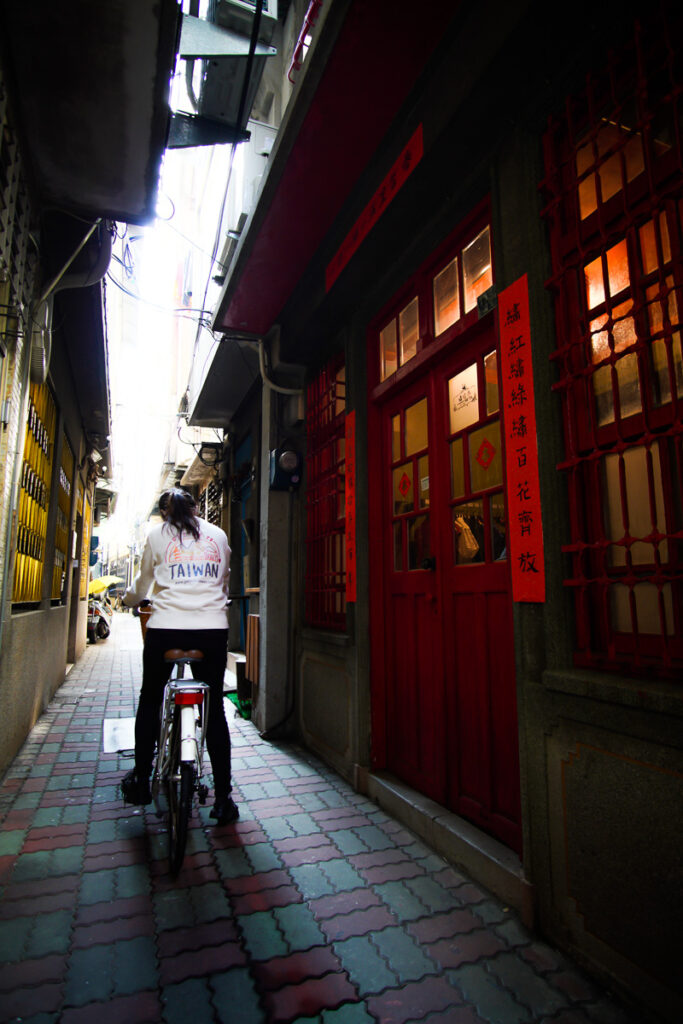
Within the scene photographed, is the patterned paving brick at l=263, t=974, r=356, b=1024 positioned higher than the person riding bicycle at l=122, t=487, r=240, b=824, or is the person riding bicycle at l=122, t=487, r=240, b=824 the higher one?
the person riding bicycle at l=122, t=487, r=240, b=824

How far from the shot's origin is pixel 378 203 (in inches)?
143

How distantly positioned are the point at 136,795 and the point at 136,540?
149 ft

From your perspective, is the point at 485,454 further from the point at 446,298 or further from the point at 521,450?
the point at 446,298

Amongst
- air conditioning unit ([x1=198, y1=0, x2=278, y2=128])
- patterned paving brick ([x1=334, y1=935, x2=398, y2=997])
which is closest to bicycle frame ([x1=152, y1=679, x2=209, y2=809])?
patterned paving brick ([x1=334, y1=935, x2=398, y2=997])

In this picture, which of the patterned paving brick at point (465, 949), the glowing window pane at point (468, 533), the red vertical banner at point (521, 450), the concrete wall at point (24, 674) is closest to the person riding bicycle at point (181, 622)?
the concrete wall at point (24, 674)

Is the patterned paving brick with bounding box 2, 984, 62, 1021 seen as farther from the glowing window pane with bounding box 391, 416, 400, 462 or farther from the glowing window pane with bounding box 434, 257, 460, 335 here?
the glowing window pane with bounding box 434, 257, 460, 335

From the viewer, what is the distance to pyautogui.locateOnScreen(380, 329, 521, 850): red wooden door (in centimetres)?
304

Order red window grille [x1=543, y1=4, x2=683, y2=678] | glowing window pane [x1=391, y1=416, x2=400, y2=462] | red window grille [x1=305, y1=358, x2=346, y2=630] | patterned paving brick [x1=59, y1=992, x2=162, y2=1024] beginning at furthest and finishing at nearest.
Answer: red window grille [x1=305, y1=358, x2=346, y2=630] → glowing window pane [x1=391, y1=416, x2=400, y2=462] → red window grille [x1=543, y1=4, x2=683, y2=678] → patterned paving brick [x1=59, y1=992, x2=162, y2=1024]

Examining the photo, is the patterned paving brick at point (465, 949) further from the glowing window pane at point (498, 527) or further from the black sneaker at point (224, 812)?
the glowing window pane at point (498, 527)

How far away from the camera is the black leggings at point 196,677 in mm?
3352

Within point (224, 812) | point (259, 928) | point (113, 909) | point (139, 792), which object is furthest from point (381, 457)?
point (113, 909)

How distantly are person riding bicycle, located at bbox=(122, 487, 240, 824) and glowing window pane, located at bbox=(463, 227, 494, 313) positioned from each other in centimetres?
219

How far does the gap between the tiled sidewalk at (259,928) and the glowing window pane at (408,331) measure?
3.20 m

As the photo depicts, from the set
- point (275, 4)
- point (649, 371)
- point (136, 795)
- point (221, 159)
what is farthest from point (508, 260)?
point (221, 159)
